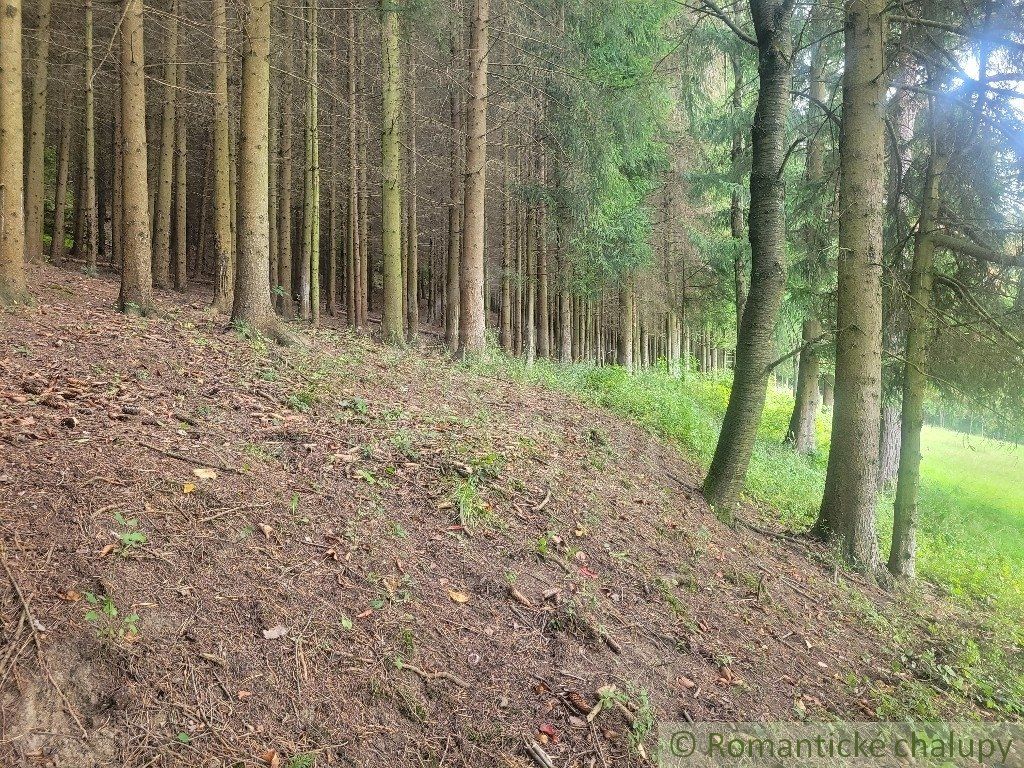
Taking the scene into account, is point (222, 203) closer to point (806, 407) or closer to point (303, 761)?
point (303, 761)

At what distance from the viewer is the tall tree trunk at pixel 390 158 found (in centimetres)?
1005

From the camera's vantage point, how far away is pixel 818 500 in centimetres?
990

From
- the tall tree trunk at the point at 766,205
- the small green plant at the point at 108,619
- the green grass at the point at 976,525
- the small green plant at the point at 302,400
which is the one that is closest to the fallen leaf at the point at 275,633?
the small green plant at the point at 108,619

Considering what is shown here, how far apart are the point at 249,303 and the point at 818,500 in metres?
9.52

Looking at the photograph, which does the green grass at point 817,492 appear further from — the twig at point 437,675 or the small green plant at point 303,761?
the small green plant at point 303,761

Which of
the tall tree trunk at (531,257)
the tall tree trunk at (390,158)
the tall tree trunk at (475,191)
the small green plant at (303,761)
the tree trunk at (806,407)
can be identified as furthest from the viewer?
the tall tree trunk at (531,257)

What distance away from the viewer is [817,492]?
414 inches

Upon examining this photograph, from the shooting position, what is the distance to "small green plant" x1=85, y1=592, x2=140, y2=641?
264 centimetres

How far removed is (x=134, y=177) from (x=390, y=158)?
4162 millimetres

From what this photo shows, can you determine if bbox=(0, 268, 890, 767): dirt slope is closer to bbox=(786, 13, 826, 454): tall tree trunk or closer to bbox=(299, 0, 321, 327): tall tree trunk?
bbox=(299, 0, 321, 327): tall tree trunk

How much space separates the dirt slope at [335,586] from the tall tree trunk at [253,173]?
1.04 metres

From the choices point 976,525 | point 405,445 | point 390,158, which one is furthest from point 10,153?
point 976,525

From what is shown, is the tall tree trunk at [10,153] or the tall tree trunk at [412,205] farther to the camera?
the tall tree trunk at [412,205]

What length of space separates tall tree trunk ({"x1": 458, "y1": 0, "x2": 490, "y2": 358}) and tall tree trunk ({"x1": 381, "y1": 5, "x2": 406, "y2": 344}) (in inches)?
49.0
